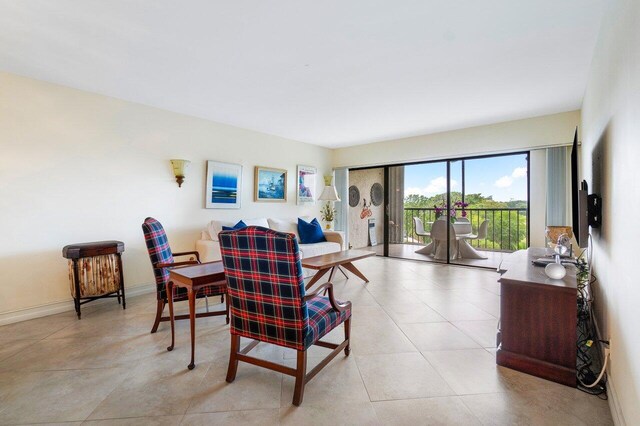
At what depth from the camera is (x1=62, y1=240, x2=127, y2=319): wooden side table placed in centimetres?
294

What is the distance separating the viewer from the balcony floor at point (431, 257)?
548 cm

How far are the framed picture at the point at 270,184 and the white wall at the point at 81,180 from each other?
0.86 m

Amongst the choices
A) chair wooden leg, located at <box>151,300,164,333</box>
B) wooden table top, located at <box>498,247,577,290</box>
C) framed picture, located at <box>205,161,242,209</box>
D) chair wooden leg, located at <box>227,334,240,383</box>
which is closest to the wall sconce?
framed picture, located at <box>205,161,242,209</box>

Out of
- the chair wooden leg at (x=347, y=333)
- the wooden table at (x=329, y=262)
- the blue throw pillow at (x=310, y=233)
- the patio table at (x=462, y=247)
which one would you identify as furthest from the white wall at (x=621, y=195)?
the patio table at (x=462, y=247)

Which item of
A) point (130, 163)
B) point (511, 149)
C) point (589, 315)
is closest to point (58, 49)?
point (130, 163)

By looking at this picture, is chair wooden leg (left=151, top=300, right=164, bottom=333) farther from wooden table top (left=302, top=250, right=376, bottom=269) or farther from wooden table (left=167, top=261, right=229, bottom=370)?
wooden table top (left=302, top=250, right=376, bottom=269)

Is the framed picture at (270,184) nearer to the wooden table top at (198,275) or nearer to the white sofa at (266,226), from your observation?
the white sofa at (266,226)

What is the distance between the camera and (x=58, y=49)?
246cm

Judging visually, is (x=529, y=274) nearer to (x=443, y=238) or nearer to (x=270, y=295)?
(x=270, y=295)

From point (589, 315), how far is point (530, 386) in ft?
4.82

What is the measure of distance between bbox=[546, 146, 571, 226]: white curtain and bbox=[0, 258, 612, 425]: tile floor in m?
2.35

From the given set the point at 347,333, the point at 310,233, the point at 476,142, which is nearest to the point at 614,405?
the point at 347,333

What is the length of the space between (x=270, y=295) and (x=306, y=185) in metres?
4.59

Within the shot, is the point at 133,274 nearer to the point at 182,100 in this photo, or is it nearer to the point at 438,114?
the point at 182,100
